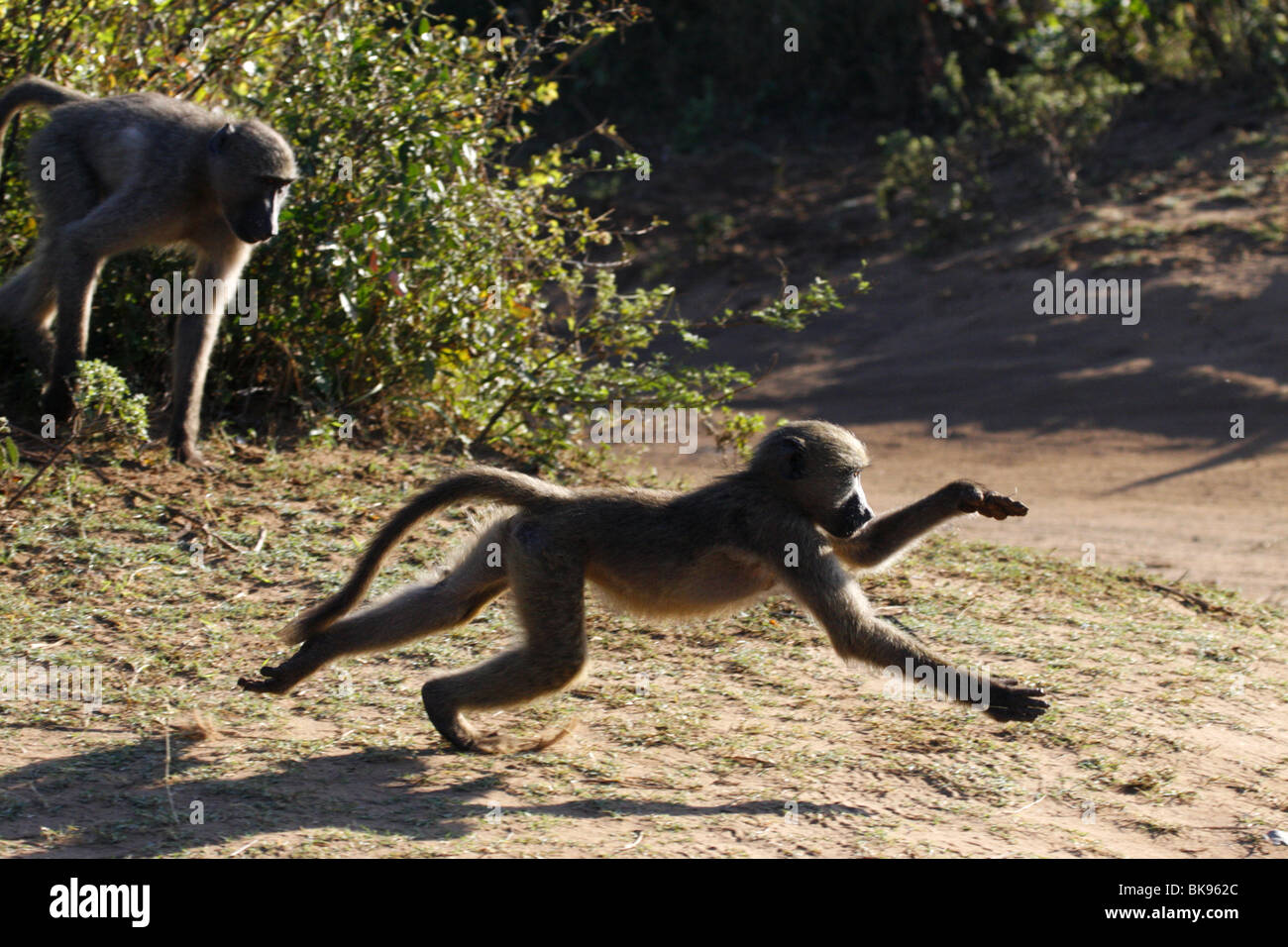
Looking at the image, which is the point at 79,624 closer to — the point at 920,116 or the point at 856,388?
the point at 856,388

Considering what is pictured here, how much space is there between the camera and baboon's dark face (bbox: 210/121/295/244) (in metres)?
6.77

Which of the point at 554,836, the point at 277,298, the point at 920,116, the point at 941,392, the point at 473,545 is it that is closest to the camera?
the point at 554,836

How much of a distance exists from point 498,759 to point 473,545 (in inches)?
29.1

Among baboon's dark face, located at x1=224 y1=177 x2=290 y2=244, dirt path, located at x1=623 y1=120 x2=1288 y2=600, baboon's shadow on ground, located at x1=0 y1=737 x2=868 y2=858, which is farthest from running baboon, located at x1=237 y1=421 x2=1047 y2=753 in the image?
dirt path, located at x1=623 y1=120 x2=1288 y2=600

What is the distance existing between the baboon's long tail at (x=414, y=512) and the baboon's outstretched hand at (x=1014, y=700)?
161cm

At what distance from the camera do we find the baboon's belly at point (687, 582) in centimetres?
483

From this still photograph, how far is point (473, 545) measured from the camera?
485 centimetres

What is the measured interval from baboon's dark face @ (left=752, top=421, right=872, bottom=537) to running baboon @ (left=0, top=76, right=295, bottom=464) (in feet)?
10.3

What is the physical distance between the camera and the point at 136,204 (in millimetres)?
6805

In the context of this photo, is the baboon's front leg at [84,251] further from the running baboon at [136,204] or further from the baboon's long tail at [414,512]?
the baboon's long tail at [414,512]

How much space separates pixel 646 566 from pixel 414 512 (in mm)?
817

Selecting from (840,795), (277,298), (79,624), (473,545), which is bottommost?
(840,795)
